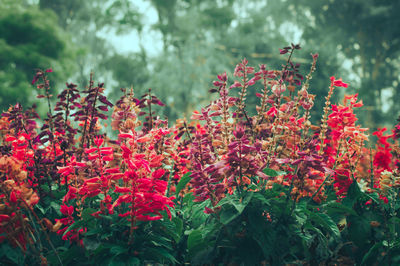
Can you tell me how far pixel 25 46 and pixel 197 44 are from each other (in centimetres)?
786

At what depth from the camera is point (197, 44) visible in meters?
17.6

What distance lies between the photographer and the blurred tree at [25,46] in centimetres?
1389

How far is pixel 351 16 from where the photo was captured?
19047mm

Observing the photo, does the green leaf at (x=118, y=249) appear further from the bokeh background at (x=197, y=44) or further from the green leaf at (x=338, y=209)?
the bokeh background at (x=197, y=44)

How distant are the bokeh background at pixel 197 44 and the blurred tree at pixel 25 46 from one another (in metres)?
0.04

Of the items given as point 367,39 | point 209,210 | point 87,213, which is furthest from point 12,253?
point 367,39

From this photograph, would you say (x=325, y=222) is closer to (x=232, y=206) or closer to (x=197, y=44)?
(x=232, y=206)

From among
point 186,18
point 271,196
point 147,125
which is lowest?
point 271,196

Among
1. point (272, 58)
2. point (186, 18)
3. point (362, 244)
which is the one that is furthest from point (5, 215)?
point (186, 18)

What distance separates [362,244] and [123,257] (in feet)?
4.50

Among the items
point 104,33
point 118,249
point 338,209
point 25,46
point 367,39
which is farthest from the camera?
point 104,33

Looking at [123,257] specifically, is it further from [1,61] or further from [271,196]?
[1,61]

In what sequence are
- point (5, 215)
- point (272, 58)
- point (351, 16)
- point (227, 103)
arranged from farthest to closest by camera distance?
point (351, 16), point (272, 58), point (227, 103), point (5, 215)

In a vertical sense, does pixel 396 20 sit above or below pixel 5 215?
above
